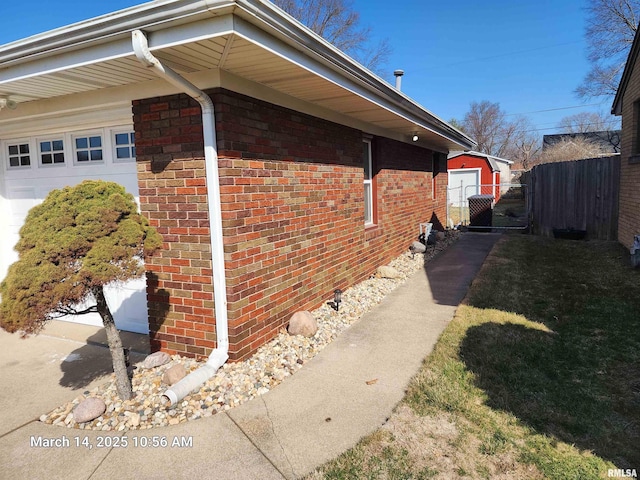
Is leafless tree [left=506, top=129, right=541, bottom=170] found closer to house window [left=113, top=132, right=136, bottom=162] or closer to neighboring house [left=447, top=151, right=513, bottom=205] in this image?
neighboring house [left=447, top=151, right=513, bottom=205]

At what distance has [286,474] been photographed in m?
2.61

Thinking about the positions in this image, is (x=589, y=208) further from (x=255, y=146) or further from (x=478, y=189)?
(x=478, y=189)

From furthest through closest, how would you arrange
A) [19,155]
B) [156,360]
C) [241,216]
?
[19,155]
[156,360]
[241,216]

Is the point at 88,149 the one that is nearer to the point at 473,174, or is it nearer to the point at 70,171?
the point at 70,171

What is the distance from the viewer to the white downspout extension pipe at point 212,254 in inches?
136

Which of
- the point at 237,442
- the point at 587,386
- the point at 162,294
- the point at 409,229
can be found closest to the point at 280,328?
the point at 162,294

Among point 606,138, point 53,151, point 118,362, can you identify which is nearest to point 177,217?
point 118,362

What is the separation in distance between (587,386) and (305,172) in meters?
3.66

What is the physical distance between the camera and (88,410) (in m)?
3.26

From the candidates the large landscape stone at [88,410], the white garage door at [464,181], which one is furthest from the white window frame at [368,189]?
the white garage door at [464,181]

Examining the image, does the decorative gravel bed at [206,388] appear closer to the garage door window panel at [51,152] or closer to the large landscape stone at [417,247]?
the garage door window panel at [51,152]

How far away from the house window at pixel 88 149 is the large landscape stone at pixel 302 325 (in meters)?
3.05

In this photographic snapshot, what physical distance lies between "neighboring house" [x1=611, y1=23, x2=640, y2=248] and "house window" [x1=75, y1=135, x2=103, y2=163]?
913 centimetres

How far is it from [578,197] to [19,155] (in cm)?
1239
